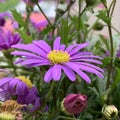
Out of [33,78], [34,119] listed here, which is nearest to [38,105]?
[34,119]

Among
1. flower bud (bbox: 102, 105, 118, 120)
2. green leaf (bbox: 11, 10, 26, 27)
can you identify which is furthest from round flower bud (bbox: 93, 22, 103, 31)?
flower bud (bbox: 102, 105, 118, 120)

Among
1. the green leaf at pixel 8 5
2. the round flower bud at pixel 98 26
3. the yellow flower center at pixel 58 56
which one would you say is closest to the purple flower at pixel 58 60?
the yellow flower center at pixel 58 56

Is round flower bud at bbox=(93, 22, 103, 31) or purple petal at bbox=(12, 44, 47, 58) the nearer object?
purple petal at bbox=(12, 44, 47, 58)

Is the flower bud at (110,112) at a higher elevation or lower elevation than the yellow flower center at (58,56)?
lower

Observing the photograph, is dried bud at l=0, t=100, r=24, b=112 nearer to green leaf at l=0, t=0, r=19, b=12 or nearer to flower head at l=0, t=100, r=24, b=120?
flower head at l=0, t=100, r=24, b=120

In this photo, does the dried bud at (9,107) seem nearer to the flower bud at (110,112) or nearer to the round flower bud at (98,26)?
the flower bud at (110,112)

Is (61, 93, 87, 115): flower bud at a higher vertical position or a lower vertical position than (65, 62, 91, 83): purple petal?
lower

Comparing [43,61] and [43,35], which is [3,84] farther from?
[43,35]

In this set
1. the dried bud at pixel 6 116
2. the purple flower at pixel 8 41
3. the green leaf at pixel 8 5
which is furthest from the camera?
the green leaf at pixel 8 5
